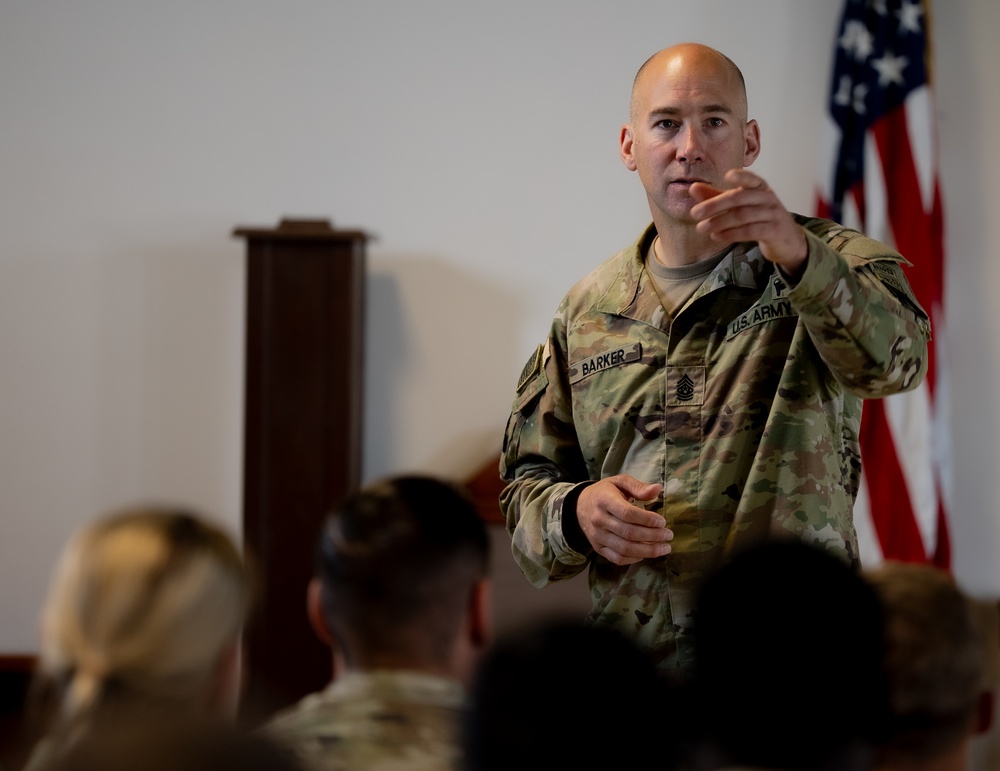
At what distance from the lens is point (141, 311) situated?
3.81 m

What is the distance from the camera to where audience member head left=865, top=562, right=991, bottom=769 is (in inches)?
43.4

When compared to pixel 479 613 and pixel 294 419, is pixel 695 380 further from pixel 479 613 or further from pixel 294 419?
pixel 294 419

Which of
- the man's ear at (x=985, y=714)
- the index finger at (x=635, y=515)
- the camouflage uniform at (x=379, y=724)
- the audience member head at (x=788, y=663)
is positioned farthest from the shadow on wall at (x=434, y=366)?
the audience member head at (x=788, y=663)

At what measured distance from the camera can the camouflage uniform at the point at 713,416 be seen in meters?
1.56

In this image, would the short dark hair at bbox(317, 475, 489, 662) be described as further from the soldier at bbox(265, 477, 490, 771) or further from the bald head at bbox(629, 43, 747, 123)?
the bald head at bbox(629, 43, 747, 123)

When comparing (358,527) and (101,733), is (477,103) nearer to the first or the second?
(358,527)

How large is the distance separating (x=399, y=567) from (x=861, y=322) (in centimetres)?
67

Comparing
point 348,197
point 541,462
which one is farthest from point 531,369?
point 348,197

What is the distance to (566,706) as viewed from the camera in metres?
0.90

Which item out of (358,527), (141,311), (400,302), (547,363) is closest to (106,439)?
(141,311)

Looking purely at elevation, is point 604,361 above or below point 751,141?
below

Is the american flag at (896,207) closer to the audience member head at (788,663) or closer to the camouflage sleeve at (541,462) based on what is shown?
the camouflage sleeve at (541,462)

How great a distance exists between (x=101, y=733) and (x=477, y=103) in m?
3.06

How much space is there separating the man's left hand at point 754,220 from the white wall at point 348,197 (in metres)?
2.23
